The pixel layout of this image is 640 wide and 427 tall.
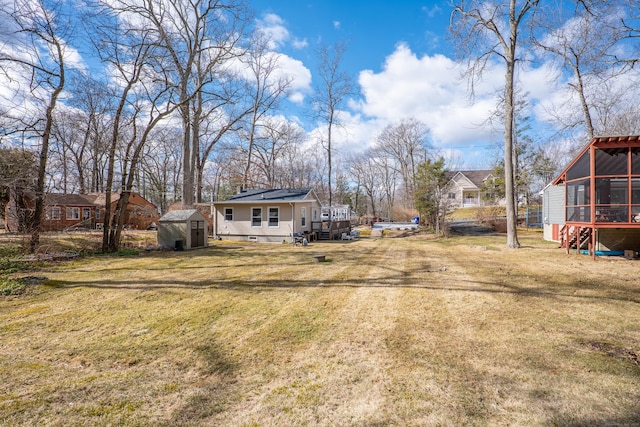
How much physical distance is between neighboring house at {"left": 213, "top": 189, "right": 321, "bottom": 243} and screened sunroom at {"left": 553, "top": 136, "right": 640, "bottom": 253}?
41.4ft

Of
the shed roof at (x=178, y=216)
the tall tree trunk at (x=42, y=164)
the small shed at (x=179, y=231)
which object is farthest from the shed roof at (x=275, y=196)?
the tall tree trunk at (x=42, y=164)

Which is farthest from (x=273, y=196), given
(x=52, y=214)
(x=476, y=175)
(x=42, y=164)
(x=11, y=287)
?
(x=476, y=175)

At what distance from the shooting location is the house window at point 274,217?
17.5m

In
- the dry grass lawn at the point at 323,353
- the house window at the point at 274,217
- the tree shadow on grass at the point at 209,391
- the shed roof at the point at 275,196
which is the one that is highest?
the shed roof at the point at 275,196

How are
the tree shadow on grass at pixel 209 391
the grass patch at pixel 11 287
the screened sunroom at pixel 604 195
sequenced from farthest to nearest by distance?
the screened sunroom at pixel 604 195 → the grass patch at pixel 11 287 → the tree shadow on grass at pixel 209 391

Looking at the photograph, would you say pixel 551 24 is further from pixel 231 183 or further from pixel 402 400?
pixel 231 183

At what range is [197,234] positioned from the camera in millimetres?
14602

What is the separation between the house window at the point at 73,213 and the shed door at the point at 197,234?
19.2 meters

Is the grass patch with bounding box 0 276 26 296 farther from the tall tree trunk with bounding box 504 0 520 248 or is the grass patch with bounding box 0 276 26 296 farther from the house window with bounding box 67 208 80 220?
the house window with bounding box 67 208 80 220

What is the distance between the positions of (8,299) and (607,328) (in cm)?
1024

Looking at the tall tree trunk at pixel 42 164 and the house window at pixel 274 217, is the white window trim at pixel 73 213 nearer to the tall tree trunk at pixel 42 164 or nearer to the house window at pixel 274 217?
the tall tree trunk at pixel 42 164

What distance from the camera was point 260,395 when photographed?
2.71 m

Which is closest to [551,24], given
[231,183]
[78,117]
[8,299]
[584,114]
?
[584,114]

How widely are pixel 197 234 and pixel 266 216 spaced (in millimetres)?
4350
